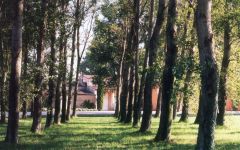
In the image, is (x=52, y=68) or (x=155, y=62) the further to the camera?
(x=52, y=68)

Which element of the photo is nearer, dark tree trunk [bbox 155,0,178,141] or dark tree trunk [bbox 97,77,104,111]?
dark tree trunk [bbox 155,0,178,141]

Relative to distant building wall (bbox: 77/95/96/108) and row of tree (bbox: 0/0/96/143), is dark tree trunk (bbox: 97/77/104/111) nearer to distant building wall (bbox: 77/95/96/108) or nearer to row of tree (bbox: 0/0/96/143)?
distant building wall (bbox: 77/95/96/108)

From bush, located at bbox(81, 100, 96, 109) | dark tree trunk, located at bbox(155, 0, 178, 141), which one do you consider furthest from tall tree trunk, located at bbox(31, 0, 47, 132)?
bush, located at bbox(81, 100, 96, 109)

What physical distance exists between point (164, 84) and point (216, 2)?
7840mm

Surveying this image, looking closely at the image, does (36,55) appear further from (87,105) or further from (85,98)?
(85,98)

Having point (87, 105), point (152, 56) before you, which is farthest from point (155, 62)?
point (87, 105)

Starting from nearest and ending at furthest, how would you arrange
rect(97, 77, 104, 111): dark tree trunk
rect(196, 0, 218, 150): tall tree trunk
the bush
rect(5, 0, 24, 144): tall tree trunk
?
rect(196, 0, 218, 150): tall tree trunk, rect(5, 0, 24, 144): tall tree trunk, rect(97, 77, 104, 111): dark tree trunk, the bush

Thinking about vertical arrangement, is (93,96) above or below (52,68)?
below

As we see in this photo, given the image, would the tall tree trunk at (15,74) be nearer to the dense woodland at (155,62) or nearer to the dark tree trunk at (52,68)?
the dense woodland at (155,62)

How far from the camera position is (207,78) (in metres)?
13.3

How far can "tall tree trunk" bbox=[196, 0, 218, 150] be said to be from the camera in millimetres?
13250

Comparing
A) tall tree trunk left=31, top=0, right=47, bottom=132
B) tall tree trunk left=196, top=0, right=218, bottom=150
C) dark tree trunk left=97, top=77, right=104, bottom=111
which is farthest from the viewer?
dark tree trunk left=97, top=77, right=104, bottom=111

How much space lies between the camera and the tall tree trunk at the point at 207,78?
13.2 m

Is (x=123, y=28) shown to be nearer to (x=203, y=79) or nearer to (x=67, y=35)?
(x=67, y=35)
